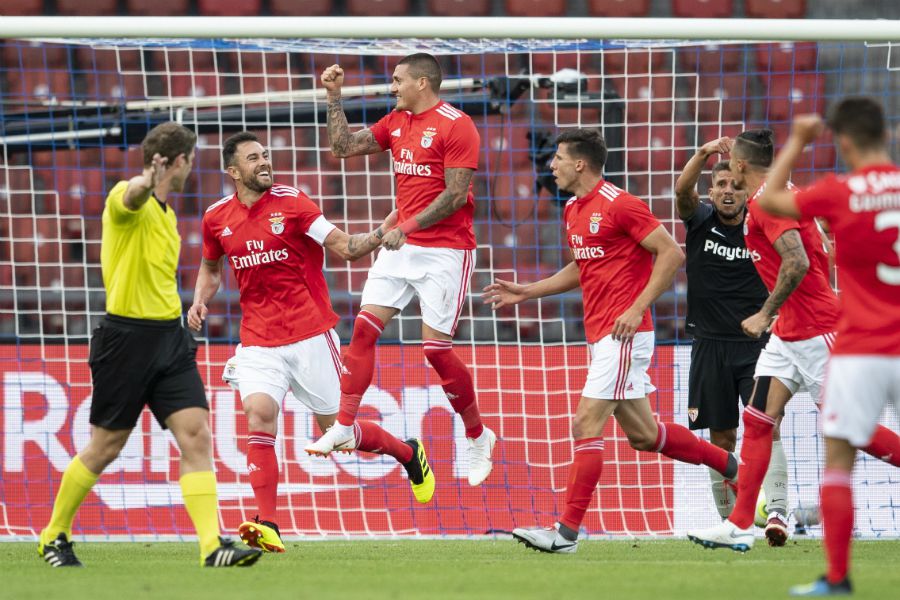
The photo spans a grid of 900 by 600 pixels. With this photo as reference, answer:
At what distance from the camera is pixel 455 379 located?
821cm

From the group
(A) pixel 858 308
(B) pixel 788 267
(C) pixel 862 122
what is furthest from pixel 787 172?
(B) pixel 788 267

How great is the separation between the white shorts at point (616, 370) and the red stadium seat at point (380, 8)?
6.67 metres

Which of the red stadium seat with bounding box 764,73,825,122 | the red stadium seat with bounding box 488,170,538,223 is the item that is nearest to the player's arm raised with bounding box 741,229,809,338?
the red stadium seat with bounding box 488,170,538,223

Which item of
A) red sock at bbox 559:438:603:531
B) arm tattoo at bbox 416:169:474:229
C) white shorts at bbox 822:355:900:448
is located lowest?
red sock at bbox 559:438:603:531

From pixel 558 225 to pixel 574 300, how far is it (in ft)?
2.86

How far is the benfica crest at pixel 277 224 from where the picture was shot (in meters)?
7.83

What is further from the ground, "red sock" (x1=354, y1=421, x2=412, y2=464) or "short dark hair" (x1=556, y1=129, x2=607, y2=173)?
"short dark hair" (x1=556, y1=129, x2=607, y2=173)

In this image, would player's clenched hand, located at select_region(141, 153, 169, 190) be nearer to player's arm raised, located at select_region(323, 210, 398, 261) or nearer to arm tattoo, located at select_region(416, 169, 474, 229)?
player's arm raised, located at select_region(323, 210, 398, 261)

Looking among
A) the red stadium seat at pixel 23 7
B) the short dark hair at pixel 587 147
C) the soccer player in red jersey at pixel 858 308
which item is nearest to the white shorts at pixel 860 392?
the soccer player in red jersey at pixel 858 308

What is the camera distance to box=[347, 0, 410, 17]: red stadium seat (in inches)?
523

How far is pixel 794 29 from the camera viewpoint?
8.49 m

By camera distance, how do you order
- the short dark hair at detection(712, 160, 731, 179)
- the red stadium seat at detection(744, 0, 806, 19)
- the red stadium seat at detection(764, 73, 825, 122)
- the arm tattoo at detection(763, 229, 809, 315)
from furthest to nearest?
the red stadium seat at detection(744, 0, 806, 19), the red stadium seat at detection(764, 73, 825, 122), the short dark hair at detection(712, 160, 731, 179), the arm tattoo at detection(763, 229, 809, 315)

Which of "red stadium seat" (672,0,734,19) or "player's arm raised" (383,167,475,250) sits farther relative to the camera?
"red stadium seat" (672,0,734,19)

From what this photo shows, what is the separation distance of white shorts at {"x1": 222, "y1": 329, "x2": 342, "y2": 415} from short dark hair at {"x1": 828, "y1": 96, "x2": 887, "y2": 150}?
3596 millimetres
